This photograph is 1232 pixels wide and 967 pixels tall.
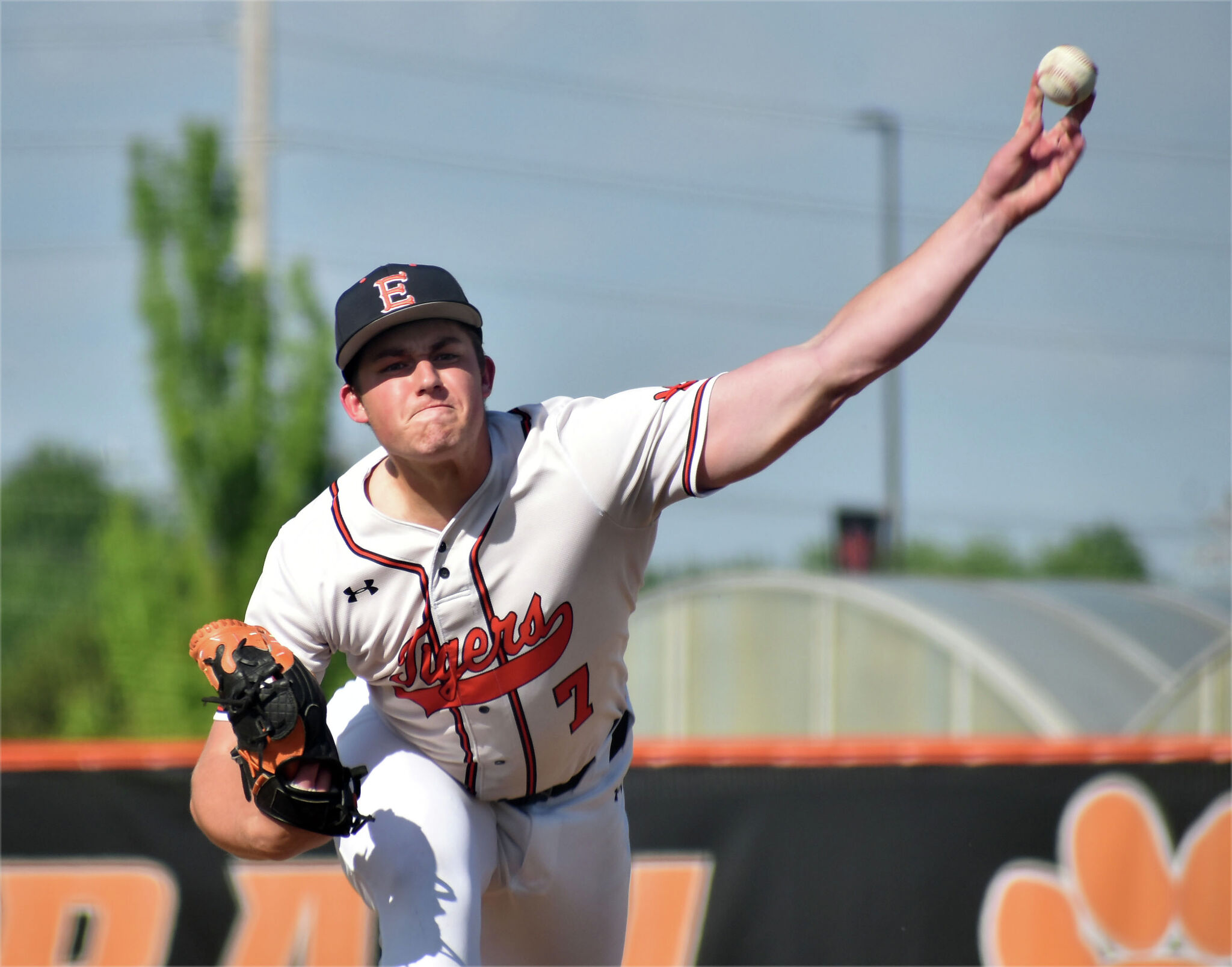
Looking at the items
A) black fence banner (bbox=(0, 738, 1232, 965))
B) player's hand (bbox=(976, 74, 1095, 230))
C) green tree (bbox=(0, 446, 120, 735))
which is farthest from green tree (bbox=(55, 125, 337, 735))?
player's hand (bbox=(976, 74, 1095, 230))

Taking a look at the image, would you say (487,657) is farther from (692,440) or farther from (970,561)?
(970,561)

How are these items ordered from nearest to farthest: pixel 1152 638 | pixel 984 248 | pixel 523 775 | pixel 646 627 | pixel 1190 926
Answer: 1. pixel 984 248
2. pixel 523 775
3. pixel 1190 926
4. pixel 1152 638
5. pixel 646 627

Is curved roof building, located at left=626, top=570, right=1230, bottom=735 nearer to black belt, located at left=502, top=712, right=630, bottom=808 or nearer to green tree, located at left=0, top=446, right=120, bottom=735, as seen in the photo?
black belt, located at left=502, top=712, right=630, bottom=808

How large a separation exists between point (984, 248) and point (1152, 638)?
38.9ft

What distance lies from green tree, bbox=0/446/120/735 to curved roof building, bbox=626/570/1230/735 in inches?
426

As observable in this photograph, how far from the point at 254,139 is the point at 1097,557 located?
1096 inches

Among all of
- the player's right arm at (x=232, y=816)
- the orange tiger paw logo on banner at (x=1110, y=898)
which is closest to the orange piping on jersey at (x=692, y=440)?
the player's right arm at (x=232, y=816)

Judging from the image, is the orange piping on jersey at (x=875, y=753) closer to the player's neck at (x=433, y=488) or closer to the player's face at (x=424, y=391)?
the player's neck at (x=433, y=488)

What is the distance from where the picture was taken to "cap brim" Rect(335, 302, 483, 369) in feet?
9.39

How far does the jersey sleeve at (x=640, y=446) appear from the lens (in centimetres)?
285

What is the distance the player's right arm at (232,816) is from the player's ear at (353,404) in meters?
0.81

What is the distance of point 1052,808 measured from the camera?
549cm

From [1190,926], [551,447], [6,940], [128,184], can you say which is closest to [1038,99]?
[551,447]

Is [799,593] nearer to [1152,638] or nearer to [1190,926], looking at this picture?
[1152,638]
